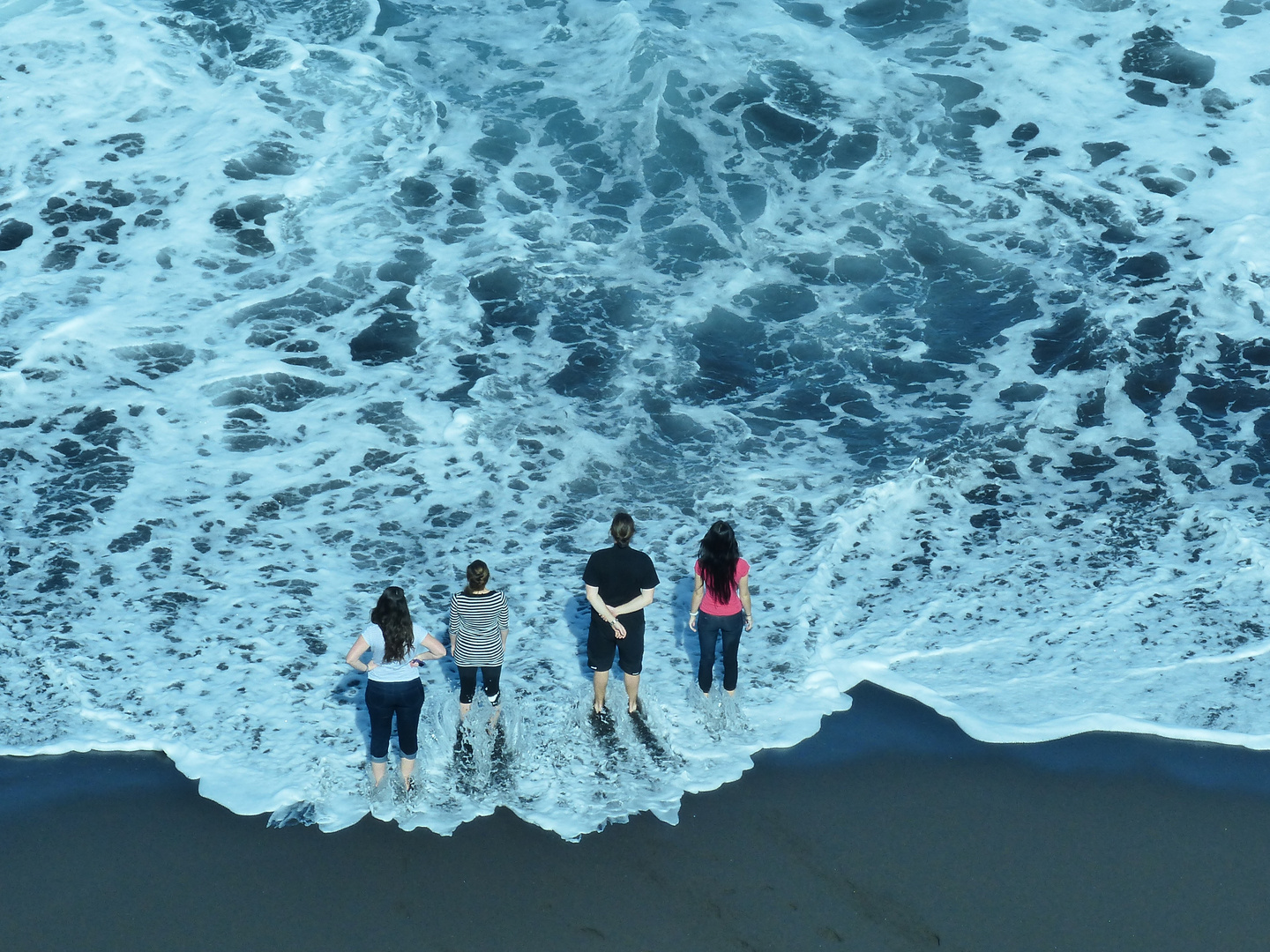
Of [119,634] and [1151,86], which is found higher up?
[1151,86]

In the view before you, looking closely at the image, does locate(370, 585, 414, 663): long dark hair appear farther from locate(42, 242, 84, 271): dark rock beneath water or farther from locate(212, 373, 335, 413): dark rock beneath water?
locate(42, 242, 84, 271): dark rock beneath water

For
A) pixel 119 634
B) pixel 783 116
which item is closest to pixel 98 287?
pixel 119 634

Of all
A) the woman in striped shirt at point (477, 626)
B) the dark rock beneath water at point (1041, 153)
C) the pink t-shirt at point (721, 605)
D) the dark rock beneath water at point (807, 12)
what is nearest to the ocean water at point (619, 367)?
the dark rock beneath water at point (1041, 153)

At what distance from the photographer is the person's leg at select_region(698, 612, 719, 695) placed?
27.3ft

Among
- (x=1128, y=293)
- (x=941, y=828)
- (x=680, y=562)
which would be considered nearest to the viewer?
(x=941, y=828)

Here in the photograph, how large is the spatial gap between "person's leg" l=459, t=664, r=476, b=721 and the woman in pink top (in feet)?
5.25

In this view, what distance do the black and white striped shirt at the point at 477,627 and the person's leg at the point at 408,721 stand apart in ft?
1.68

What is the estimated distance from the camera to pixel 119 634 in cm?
947

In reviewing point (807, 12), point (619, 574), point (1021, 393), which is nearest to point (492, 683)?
point (619, 574)

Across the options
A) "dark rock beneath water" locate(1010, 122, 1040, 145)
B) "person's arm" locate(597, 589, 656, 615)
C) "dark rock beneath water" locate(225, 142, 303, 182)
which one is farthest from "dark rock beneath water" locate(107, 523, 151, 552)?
"dark rock beneath water" locate(1010, 122, 1040, 145)

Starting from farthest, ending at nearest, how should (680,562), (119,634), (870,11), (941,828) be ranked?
(870,11) < (680,562) < (119,634) < (941,828)

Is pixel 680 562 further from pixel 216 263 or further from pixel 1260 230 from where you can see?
pixel 1260 230

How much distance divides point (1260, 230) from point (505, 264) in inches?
394

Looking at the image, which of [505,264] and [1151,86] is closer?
[505,264]
